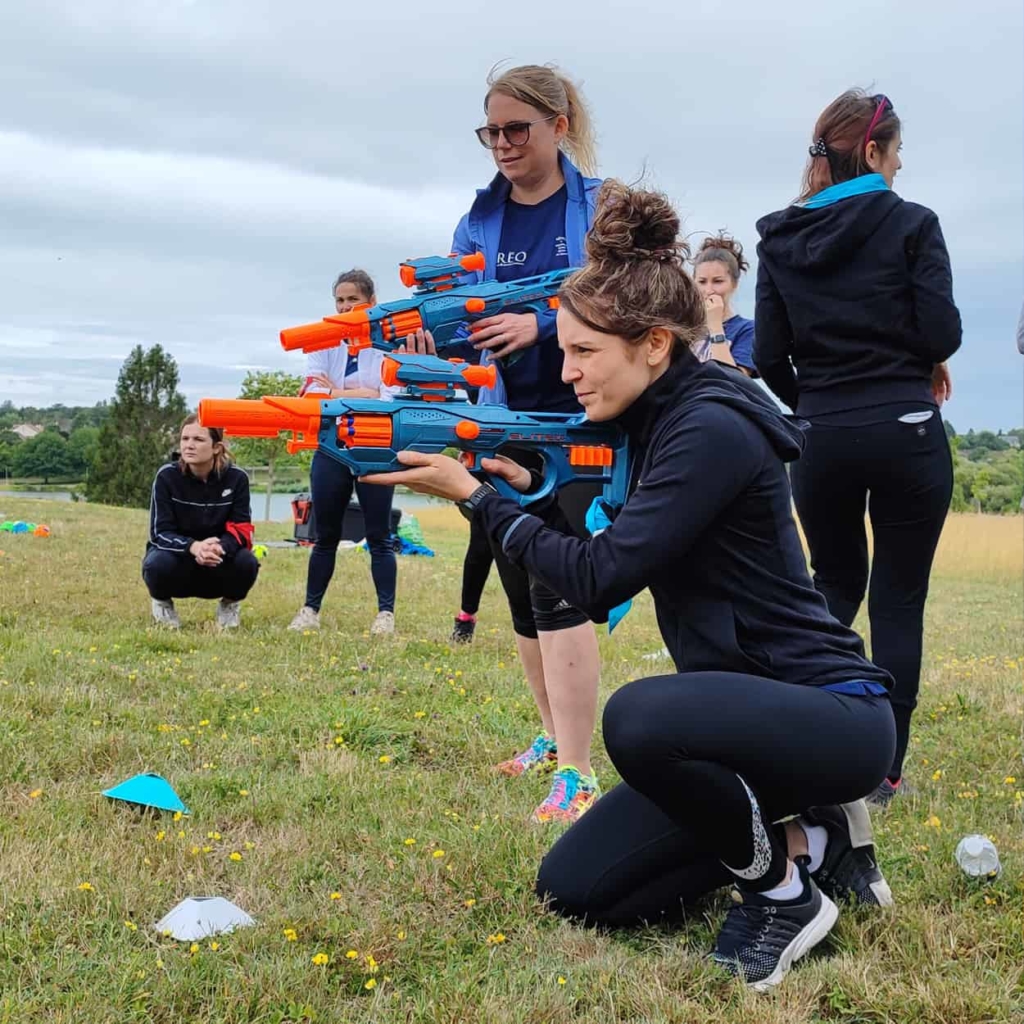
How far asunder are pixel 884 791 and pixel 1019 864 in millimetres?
867

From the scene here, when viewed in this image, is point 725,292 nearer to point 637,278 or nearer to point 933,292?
point 933,292

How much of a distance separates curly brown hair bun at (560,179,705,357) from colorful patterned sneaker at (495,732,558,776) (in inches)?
81.5

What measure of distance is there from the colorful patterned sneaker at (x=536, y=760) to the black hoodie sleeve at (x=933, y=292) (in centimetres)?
220

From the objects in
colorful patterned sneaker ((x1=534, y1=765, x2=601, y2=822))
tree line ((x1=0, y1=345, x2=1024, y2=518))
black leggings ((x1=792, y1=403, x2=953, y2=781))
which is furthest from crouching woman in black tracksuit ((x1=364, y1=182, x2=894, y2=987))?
tree line ((x1=0, y1=345, x2=1024, y2=518))

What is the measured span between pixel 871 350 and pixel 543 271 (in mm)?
1320

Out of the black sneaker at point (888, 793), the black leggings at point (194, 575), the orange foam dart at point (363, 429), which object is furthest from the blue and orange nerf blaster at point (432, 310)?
the black leggings at point (194, 575)

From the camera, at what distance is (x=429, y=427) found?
332 centimetres

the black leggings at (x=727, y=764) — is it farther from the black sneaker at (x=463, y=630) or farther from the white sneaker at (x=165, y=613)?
the white sneaker at (x=165, y=613)

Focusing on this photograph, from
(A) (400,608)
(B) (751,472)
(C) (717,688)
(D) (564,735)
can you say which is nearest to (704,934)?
(C) (717,688)

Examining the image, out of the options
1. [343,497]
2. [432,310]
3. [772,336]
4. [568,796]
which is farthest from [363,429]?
[343,497]

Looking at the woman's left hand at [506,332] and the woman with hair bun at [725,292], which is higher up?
the woman with hair bun at [725,292]

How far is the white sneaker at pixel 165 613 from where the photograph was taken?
7.74 metres

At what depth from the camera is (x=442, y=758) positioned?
4625 mm

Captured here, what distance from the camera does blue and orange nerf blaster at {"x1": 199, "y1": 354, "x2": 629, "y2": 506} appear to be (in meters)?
3.21
